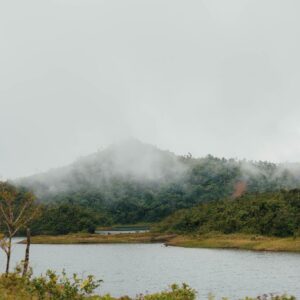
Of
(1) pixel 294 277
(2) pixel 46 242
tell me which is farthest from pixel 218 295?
(2) pixel 46 242

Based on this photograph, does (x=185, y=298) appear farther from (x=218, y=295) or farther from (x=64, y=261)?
(x=64, y=261)

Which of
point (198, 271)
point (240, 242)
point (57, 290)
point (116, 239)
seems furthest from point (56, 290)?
point (116, 239)

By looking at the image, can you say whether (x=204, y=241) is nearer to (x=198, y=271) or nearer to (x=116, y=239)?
(x=116, y=239)

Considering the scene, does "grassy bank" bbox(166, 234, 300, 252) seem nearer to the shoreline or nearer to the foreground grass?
the shoreline

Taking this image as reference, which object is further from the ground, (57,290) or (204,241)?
(204,241)

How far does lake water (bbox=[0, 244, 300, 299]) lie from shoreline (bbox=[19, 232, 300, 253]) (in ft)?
32.5

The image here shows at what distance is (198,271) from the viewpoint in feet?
257

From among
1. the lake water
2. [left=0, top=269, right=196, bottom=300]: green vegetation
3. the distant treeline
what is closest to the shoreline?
the distant treeline

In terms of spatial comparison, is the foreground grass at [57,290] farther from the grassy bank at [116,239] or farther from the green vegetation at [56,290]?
the grassy bank at [116,239]

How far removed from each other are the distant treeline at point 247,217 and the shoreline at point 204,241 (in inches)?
252

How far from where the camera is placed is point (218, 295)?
53.5 meters

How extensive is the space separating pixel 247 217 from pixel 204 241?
63.9 feet

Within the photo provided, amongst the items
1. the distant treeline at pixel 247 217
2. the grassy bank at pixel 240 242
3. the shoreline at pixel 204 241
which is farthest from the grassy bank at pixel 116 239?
the grassy bank at pixel 240 242

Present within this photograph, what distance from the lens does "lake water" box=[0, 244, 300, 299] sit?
59.3 meters
